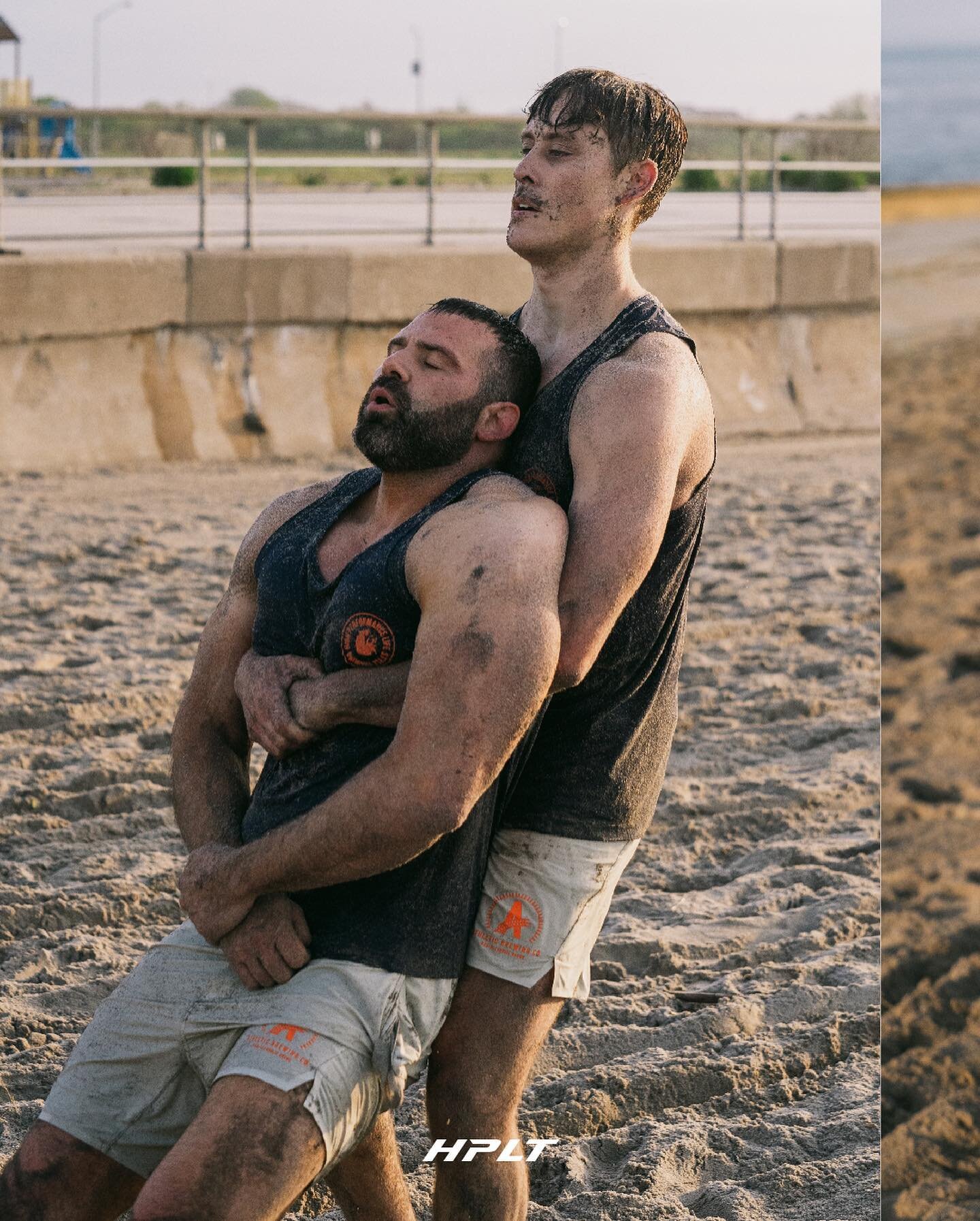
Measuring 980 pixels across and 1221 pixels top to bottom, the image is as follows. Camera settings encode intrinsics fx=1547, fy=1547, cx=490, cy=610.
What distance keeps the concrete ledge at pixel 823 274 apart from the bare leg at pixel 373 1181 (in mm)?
10345

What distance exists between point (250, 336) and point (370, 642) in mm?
8333

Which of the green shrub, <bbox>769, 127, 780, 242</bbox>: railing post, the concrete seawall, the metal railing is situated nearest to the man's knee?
the metal railing

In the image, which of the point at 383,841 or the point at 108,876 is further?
the point at 108,876

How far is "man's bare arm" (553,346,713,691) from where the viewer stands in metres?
2.14

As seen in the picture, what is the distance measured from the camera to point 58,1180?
2.14 meters

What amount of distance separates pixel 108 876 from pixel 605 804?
224cm

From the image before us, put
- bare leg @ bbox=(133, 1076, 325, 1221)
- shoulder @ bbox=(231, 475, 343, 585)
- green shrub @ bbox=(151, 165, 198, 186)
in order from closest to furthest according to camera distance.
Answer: bare leg @ bbox=(133, 1076, 325, 1221) < shoulder @ bbox=(231, 475, 343, 585) < green shrub @ bbox=(151, 165, 198, 186)

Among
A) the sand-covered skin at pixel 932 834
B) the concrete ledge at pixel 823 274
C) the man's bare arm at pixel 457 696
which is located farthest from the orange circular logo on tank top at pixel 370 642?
the concrete ledge at pixel 823 274

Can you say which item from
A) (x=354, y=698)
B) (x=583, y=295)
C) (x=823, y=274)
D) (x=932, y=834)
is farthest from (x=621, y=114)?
(x=823, y=274)

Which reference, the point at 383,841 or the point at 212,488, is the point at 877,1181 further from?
the point at 212,488

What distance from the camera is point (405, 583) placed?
2188 mm

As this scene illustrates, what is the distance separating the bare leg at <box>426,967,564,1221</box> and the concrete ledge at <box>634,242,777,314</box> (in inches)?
365

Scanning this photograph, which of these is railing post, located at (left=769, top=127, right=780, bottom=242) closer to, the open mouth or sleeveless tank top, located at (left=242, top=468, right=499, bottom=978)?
the open mouth

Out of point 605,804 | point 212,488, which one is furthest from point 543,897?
point 212,488
